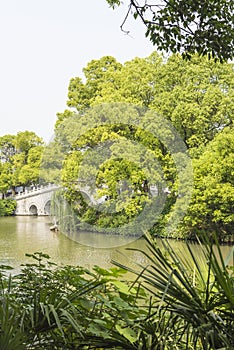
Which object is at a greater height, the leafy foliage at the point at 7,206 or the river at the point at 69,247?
the leafy foliage at the point at 7,206

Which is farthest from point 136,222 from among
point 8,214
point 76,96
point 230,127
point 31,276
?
point 31,276

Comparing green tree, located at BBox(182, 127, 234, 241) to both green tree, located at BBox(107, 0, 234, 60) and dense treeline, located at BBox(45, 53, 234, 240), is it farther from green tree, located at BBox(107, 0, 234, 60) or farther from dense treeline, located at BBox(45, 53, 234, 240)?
green tree, located at BBox(107, 0, 234, 60)

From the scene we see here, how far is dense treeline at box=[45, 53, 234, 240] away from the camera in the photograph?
877 cm

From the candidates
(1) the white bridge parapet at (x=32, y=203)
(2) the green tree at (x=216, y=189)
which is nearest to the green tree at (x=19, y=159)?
(1) the white bridge parapet at (x=32, y=203)

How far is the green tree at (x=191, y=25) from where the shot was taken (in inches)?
67.2

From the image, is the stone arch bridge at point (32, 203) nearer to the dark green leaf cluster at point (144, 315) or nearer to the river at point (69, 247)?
the river at point (69, 247)

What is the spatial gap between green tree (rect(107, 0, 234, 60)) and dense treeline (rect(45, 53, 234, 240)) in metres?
6.93

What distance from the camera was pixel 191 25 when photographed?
1760 millimetres

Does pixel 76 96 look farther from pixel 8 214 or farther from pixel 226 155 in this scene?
pixel 226 155

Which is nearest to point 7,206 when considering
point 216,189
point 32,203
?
point 32,203

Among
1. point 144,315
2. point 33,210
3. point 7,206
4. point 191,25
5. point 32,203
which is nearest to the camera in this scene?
point 144,315

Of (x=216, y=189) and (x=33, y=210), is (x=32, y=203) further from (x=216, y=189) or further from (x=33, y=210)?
(x=216, y=189)

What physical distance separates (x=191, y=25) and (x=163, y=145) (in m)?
8.08

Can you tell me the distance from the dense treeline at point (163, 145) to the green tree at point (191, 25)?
693cm
